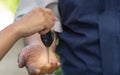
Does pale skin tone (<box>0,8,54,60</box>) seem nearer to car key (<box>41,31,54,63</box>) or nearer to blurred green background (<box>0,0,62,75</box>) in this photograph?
car key (<box>41,31,54,63</box>)

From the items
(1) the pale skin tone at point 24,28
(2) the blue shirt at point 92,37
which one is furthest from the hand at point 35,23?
(2) the blue shirt at point 92,37

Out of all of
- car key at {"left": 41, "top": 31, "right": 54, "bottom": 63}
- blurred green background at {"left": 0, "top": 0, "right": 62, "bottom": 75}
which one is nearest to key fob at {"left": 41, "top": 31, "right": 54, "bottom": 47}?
car key at {"left": 41, "top": 31, "right": 54, "bottom": 63}

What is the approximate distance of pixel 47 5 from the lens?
4.15ft

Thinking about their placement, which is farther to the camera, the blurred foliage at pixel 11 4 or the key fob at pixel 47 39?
the blurred foliage at pixel 11 4

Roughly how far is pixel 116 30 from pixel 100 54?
0.30ft

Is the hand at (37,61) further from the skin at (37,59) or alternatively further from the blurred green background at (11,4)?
the blurred green background at (11,4)

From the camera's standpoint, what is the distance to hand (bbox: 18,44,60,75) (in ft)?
3.57

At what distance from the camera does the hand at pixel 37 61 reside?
1.09 m

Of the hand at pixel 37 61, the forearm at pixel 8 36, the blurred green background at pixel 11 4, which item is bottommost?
the hand at pixel 37 61

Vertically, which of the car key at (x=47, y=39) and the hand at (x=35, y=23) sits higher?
the hand at (x=35, y=23)

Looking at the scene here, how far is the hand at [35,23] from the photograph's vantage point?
1.06 metres

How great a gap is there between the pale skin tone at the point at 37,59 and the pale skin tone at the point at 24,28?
0.09 m

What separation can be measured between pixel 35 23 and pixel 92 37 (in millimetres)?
181

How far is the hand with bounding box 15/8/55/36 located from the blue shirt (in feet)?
0.36
